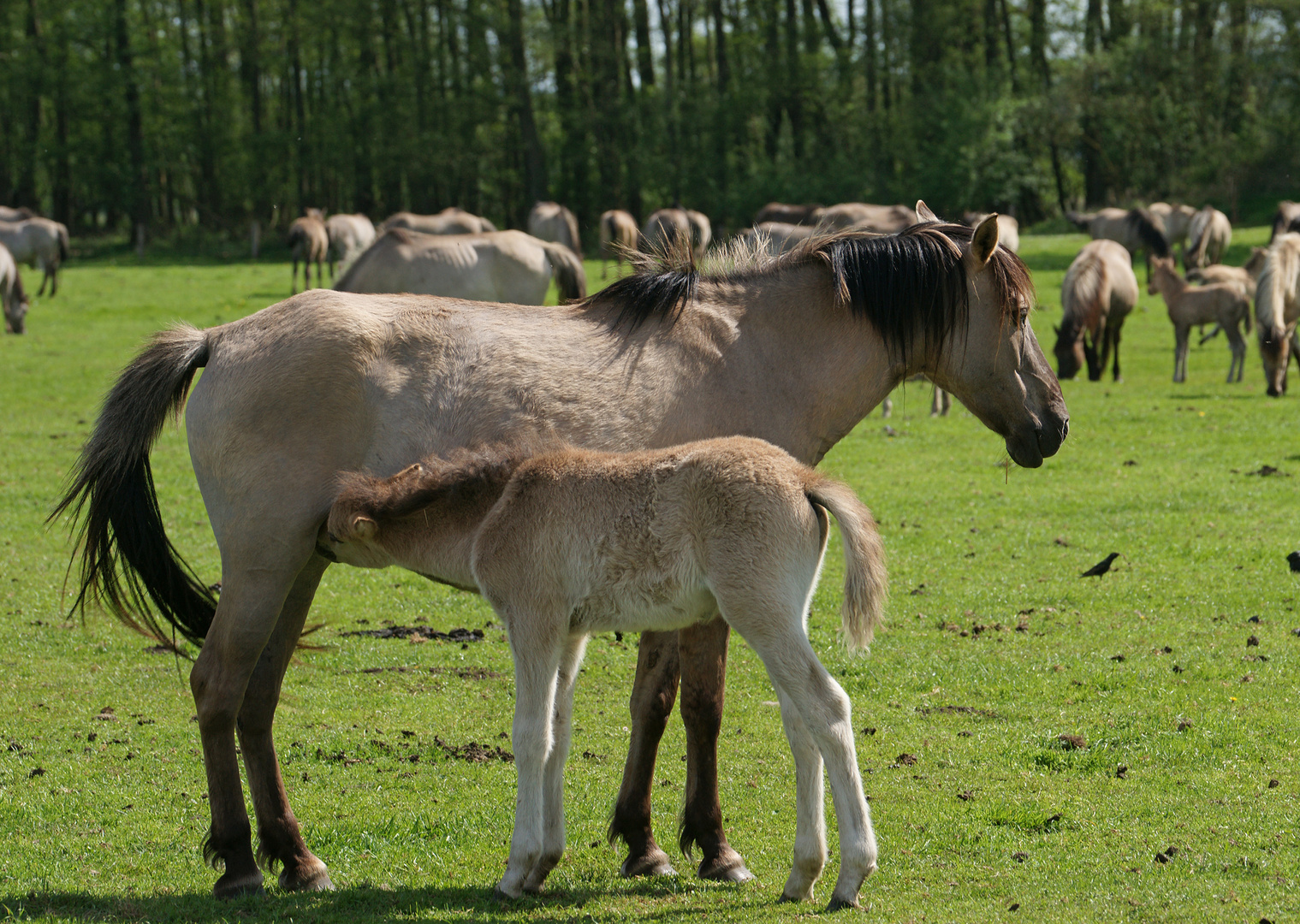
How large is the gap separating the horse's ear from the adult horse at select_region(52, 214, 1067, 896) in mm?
11

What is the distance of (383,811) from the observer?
5461 mm

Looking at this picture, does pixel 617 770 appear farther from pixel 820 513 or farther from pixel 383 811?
pixel 820 513

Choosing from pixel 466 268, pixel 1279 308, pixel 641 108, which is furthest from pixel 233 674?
pixel 641 108

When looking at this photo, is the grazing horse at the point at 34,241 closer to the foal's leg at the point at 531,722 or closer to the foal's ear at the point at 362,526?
the foal's ear at the point at 362,526

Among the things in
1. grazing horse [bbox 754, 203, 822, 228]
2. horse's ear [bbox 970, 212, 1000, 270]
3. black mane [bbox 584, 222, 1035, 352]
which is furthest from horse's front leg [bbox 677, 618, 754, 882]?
grazing horse [bbox 754, 203, 822, 228]

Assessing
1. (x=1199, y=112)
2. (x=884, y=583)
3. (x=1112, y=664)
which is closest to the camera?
(x=884, y=583)

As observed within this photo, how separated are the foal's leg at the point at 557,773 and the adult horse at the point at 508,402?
0.53 meters

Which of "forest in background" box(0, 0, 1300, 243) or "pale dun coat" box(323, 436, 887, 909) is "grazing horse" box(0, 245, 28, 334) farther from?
"forest in background" box(0, 0, 1300, 243)

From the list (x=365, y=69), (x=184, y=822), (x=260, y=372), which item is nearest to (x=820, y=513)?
(x=260, y=372)

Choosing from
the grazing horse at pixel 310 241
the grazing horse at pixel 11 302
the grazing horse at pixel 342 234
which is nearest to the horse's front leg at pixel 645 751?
the grazing horse at pixel 11 302

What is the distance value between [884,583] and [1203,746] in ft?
8.95

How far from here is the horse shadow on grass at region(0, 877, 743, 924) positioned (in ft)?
13.9

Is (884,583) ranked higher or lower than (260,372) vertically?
lower

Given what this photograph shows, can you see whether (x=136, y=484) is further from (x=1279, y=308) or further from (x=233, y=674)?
(x=1279, y=308)
